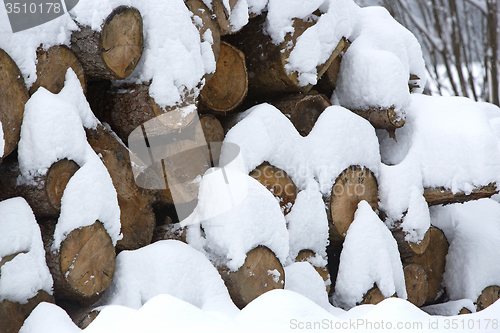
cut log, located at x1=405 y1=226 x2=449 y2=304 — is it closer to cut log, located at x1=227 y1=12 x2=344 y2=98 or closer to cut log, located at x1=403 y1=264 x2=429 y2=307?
cut log, located at x1=403 y1=264 x2=429 y2=307

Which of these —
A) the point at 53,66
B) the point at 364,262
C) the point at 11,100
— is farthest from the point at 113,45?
the point at 364,262

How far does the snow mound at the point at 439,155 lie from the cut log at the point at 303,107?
13.9 inches

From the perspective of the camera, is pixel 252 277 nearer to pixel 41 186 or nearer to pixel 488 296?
pixel 41 186

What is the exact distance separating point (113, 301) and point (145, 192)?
33 cm

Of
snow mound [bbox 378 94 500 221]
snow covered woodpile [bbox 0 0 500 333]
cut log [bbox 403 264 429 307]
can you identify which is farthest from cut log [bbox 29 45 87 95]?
cut log [bbox 403 264 429 307]

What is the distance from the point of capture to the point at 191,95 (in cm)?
121

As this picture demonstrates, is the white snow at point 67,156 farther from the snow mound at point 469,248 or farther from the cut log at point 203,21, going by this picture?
the snow mound at point 469,248

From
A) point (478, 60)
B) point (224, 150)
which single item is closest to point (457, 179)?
point (224, 150)

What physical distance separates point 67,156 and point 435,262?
5.62 ft

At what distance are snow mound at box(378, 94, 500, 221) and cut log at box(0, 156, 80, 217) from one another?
1.20 meters

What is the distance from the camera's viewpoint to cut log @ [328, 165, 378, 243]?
1.56m

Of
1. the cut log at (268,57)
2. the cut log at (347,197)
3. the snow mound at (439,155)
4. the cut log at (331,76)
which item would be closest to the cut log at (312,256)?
the cut log at (347,197)

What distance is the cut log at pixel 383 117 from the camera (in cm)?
170

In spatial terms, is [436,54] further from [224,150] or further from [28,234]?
[28,234]
